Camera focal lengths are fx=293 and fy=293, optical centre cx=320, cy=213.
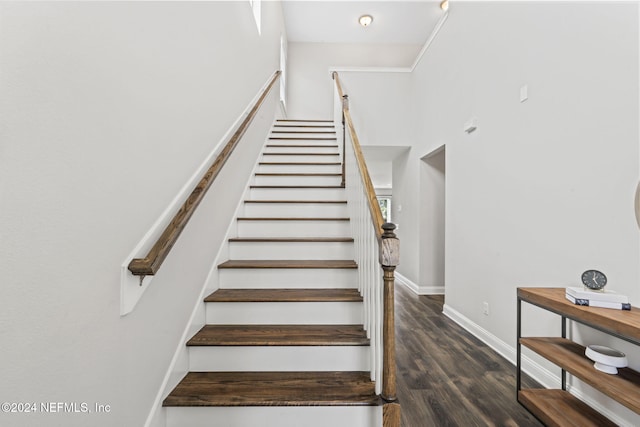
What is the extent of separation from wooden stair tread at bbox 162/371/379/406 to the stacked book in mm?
1159

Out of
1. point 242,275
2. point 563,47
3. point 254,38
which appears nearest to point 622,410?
point 563,47

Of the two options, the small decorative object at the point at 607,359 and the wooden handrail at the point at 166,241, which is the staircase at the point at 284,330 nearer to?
the wooden handrail at the point at 166,241

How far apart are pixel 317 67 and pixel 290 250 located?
5512mm

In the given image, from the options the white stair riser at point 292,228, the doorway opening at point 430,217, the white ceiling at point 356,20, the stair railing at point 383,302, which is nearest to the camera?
the stair railing at point 383,302

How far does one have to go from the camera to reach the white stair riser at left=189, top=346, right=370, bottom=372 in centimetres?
161

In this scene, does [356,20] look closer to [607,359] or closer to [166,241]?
[166,241]

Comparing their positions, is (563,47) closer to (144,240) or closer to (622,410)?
(622,410)

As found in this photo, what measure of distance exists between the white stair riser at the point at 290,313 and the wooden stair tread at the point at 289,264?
0.31 m

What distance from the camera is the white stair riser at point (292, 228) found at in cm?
259

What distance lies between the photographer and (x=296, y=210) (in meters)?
2.80

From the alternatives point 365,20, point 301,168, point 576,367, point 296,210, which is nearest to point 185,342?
point 296,210

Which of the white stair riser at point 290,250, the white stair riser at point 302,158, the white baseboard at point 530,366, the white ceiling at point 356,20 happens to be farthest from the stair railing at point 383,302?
the white ceiling at point 356,20

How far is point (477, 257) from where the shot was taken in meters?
2.84

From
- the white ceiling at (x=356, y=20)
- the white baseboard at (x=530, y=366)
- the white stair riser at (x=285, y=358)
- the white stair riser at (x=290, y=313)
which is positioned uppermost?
the white ceiling at (x=356, y=20)
